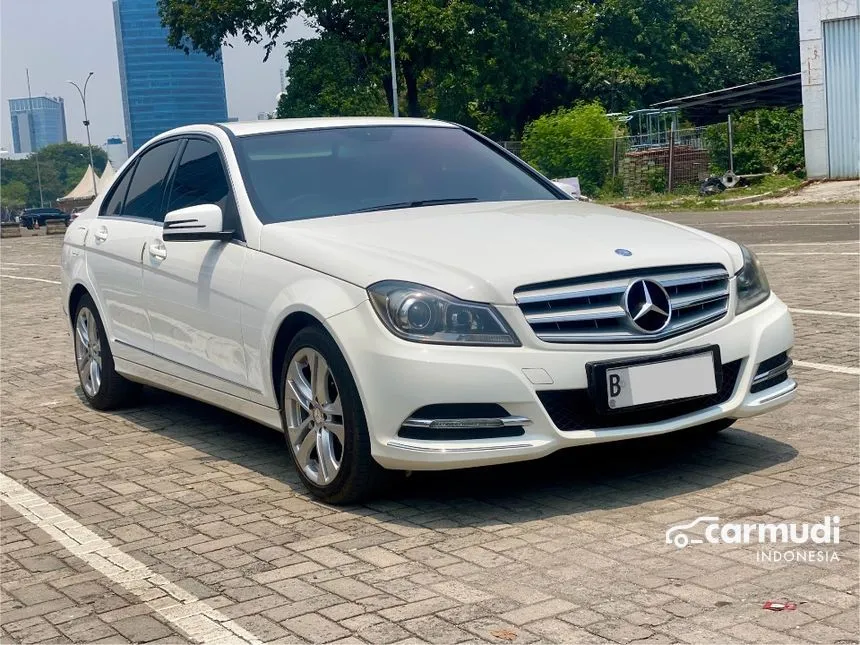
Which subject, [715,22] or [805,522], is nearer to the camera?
[805,522]

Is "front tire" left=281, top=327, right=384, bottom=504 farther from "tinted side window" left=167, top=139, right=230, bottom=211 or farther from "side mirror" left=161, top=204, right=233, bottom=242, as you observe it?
"tinted side window" left=167, top=139, right=230, bottom=211

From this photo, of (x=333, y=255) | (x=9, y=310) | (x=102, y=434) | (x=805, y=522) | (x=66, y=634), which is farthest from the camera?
(x=9, y=310)

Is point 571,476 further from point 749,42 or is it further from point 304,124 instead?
point 749,42

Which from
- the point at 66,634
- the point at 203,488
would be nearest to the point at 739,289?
the point at 203,488

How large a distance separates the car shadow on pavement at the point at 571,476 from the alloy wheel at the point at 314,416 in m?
0.21

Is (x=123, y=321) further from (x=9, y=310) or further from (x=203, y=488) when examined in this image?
(x=9, y=310)

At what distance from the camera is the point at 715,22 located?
60.3 m

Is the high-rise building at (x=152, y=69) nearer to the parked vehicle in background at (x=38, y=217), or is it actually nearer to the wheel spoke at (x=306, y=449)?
the parked vehicle in background at (x=38, y=217)

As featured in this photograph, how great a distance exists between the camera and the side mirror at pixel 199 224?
5.76m

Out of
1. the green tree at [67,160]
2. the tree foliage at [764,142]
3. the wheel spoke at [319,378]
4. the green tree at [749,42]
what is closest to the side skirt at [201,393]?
the wheel spoke at [319,378]

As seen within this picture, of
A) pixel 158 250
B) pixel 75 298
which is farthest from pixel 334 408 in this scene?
pixel 75 298

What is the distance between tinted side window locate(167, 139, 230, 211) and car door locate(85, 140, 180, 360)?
8.0 inches

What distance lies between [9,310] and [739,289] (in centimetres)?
1166

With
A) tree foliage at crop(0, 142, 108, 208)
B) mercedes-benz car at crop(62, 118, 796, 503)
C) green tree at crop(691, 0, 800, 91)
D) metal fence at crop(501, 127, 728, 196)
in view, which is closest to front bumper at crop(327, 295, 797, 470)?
mercedes-benz car at crop(62, 118, 796, 503)
